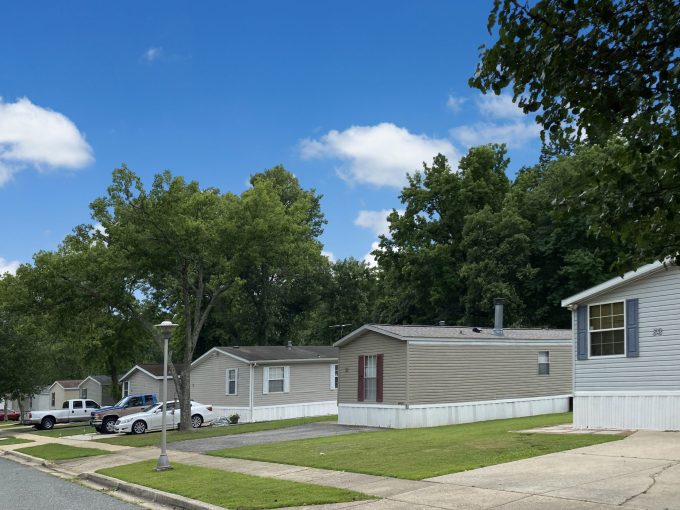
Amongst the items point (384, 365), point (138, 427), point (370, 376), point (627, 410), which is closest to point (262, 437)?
point (370, 376)

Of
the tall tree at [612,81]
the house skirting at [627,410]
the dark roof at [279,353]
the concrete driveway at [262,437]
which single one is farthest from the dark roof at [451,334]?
the tall tree at [612,81]

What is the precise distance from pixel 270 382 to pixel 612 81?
102ft

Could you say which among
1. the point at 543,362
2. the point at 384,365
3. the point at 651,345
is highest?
the point at 651,345

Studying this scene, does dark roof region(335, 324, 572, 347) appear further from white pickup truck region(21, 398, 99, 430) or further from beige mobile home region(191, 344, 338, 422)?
white pickup truck region(21, 398, 99, 430)

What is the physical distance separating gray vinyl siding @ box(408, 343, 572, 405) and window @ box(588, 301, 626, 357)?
6620 millimetres

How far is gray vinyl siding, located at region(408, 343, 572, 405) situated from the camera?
24141 millimetres

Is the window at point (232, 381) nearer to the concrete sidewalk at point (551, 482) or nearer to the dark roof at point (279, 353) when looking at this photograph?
the dark roof at point (279, 353)

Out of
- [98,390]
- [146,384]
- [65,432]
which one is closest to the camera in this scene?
[65,432]

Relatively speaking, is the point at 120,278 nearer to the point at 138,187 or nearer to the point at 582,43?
the point at 138,187

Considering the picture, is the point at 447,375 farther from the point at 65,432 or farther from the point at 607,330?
the point at 65,432

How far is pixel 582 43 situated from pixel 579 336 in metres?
14.6

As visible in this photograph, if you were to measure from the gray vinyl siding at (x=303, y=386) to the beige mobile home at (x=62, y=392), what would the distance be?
1335 inches

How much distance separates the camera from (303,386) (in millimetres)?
36625

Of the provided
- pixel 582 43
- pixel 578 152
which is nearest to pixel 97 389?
pixel 578 152
